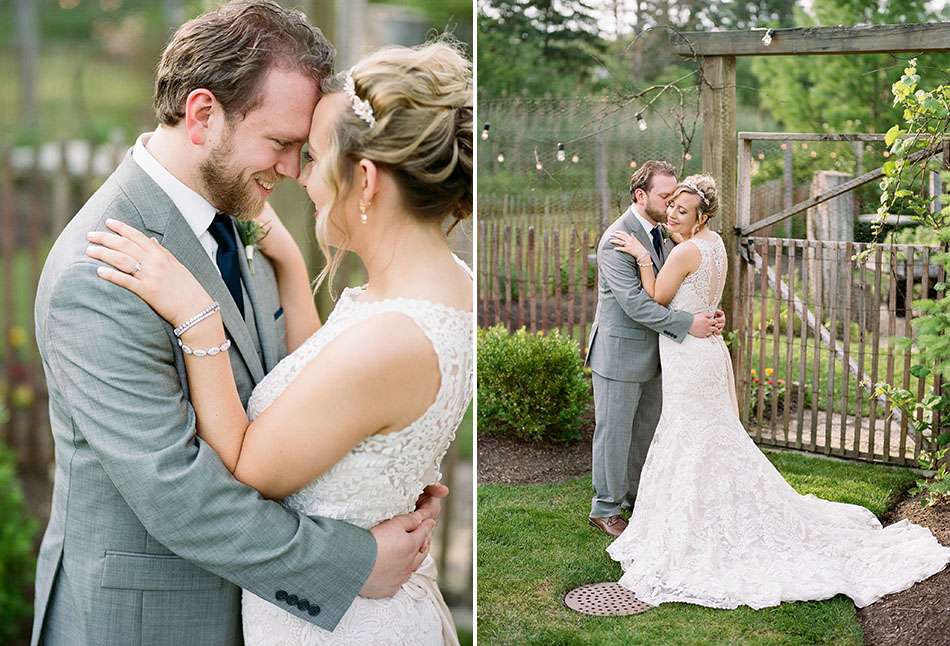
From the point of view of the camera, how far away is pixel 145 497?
5.82ft

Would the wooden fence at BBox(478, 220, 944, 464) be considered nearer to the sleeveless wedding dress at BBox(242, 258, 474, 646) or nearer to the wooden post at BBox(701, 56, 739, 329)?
the wooden post at BBox(701, 56, 739, 329)

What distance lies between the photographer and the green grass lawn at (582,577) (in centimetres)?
220

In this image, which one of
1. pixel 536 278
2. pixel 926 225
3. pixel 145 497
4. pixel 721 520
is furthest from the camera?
pixel 536 278

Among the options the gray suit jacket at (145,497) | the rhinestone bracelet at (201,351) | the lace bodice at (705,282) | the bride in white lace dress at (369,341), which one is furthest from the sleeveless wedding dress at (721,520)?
the rhinestone bracelet at (201,351)

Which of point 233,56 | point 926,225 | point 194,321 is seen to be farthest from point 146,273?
point 926,225

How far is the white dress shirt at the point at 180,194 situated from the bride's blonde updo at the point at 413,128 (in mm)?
269

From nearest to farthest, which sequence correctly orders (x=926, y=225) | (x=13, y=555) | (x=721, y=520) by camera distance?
(x=926, y=225)
(x=721, y=520)
(x=13, y=555)

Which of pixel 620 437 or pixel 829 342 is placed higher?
pixel 829 342

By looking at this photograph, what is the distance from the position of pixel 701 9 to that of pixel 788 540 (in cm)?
131

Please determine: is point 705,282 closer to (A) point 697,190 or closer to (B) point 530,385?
(A) point 697,190

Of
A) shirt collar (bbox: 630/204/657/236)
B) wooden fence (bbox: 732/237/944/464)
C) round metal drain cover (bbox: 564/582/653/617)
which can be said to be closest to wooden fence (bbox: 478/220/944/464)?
wooden fence (bbox: 732/237/944/464)

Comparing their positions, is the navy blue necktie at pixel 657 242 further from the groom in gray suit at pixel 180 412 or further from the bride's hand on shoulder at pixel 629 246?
the groom in gray suit at pixel 180 412

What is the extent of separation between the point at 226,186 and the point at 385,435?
64cm

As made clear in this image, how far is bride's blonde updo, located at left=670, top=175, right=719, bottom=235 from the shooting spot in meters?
2.20
